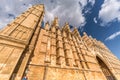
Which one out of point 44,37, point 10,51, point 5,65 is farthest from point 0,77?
point 44,37

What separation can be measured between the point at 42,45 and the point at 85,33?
1701 centimetres

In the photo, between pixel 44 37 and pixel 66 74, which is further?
pixel 44 37

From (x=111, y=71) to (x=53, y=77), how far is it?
14.4 metres

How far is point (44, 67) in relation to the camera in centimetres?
846

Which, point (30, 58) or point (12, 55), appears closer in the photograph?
point (12, 55)

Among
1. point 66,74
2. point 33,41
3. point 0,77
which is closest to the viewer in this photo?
point 0,77

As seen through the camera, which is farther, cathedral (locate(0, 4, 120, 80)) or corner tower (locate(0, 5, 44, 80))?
cathedral (locate(0, 4, 120, 80))

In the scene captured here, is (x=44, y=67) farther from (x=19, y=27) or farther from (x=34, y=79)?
(x=19, y=27)

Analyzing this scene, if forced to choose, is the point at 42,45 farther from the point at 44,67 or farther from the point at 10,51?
the point at 10,51

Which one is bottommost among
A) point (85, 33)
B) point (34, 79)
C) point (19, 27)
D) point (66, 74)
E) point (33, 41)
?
point (34, 79)

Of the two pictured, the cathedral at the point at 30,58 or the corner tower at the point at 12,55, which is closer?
the corner tower at the point at 12,55

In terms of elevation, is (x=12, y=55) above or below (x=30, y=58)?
below

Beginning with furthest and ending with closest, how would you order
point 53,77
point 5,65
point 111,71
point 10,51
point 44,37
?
point 111,71 < point 44,37 < point 53,77 < point 10,51 < point 5,65

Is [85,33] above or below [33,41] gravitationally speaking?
above
